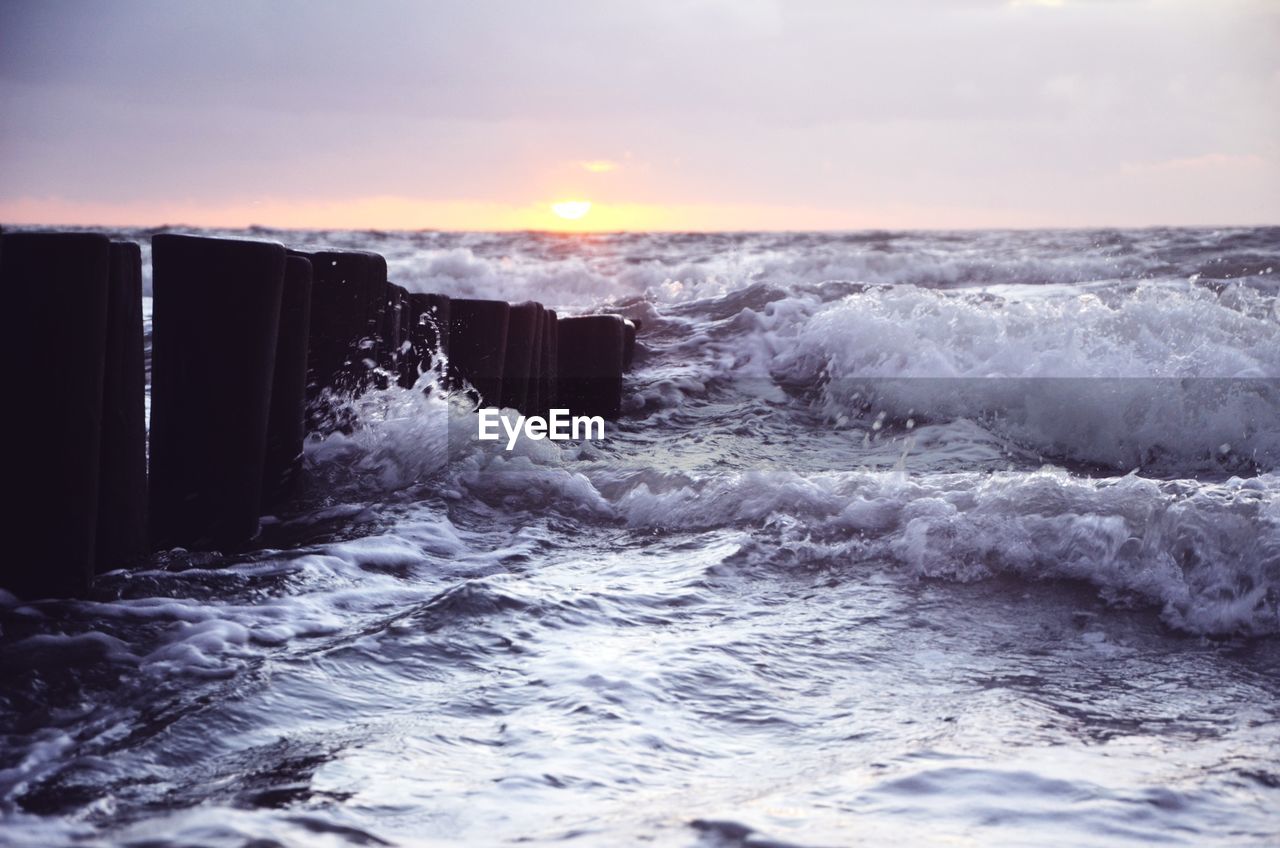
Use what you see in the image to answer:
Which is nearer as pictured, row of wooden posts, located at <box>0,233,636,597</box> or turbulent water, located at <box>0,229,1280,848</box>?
turbulent water, located at <box>0,229,1280,848</box>

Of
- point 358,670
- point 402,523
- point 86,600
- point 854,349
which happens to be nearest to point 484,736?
point 358,670

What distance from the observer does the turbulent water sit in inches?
91.8

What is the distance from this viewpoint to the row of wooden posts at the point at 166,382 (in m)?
3.31

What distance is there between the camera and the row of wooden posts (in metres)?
3.31

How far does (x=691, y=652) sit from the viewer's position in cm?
340

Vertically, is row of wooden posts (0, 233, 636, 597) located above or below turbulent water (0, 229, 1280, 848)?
above

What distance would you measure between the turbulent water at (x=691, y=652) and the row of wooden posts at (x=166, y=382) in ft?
0.44

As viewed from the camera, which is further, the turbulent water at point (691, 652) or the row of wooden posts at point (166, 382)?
the row of wooden posts at point (166, 382)

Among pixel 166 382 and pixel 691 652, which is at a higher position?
pixel 166 382

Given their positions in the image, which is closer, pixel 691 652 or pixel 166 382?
pixel 691 652

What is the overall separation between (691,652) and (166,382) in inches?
88.1

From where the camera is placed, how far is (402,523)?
4.96 meters

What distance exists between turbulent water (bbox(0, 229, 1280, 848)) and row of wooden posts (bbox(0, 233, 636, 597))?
0.44 feet

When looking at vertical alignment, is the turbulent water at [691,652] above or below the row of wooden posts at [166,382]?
below
